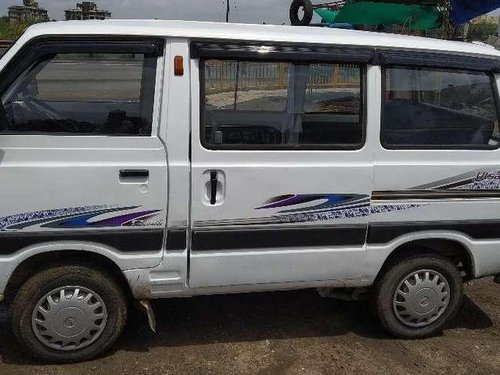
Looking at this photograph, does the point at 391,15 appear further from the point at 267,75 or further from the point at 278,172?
the point at 278,172

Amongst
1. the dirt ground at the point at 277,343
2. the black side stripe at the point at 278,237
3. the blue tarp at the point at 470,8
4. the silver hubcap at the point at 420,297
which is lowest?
the dirt ground at the point at 277,343

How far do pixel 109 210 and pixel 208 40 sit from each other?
3.69 feet

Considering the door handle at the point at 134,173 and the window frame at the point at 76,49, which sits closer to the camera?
the window frame at the point at 76,49

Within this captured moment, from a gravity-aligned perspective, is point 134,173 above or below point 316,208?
above

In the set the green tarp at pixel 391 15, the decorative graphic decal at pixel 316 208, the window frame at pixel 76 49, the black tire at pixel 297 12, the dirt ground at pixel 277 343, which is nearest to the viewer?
the window frame at pixel 76 49

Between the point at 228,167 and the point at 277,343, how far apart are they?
1.36m

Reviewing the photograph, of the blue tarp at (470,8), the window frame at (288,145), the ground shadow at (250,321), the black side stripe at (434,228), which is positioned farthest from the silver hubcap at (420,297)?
the blue tarp at (470,8)

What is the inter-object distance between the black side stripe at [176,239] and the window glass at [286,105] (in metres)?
0.58

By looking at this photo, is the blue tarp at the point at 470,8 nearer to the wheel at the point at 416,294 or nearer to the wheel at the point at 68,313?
the wheel at the point at 416,294

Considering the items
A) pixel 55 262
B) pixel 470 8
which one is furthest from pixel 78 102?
pixel 470 8

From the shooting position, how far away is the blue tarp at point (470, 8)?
249 inches

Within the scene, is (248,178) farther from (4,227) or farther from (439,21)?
(439,21)

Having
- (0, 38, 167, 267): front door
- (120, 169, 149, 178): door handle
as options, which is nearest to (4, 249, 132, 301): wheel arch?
(0, 38, 167, 267): front door

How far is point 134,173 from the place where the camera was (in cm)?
294
